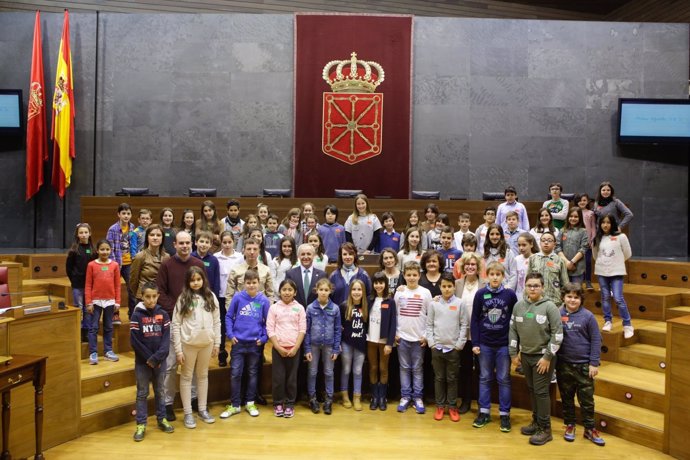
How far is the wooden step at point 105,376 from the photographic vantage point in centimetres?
531

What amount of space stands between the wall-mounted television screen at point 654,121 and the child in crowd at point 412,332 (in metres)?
7.47

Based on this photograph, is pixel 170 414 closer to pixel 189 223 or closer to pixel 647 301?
pixel 189 223

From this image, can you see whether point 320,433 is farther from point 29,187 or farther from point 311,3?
point 311,3

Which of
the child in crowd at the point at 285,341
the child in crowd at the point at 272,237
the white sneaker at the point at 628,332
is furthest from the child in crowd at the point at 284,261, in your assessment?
the white sneaker at the point at 628,332

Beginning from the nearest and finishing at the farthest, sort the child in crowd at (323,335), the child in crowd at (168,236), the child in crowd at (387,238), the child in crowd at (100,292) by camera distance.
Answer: the child in crowd at (323,335) → the child in crowd at (100,292) → the child in crowd at (168,236) → the child in crowd at (387,238)

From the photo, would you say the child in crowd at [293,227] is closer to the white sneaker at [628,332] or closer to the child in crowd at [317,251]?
the child in crowd at [317,251]

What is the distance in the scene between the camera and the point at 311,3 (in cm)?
1226

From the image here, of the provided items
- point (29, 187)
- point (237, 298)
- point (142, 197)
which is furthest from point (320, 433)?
point (29, 187)

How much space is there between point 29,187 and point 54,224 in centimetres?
85

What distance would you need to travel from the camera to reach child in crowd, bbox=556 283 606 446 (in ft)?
15.8

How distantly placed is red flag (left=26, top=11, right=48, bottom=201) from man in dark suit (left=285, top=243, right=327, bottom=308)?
22.5 feet

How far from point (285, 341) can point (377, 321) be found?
902mm

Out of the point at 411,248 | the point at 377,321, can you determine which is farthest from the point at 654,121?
the point at 377,321

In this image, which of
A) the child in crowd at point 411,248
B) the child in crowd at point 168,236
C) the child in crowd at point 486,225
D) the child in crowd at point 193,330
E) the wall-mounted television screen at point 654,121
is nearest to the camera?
the child in crowd at point 193,330
